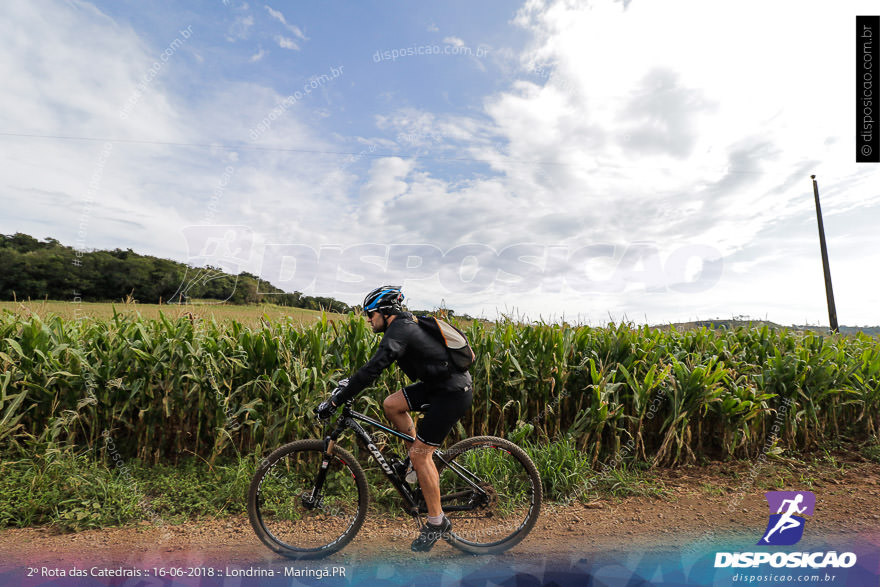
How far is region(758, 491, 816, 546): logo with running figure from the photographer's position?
170 inches

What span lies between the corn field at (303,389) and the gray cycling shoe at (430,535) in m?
1.66

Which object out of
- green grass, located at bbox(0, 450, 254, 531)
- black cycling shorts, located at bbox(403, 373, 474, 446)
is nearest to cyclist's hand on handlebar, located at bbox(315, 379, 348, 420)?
black cycling shorts, located at bbox(403, 373, 474, 446)

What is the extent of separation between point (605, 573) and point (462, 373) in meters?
1.94

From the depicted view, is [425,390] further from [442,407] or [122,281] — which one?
[122,281]

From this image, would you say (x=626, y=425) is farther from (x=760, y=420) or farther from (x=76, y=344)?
(x=76, y=344)

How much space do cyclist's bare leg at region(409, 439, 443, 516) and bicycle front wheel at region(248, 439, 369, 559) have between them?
1.61 ft

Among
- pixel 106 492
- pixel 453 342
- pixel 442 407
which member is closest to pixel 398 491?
pixel 442 407

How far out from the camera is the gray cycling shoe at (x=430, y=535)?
3.56m

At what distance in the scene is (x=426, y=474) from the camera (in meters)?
3.56

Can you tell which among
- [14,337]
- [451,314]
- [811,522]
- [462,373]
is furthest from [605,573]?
[14,337]

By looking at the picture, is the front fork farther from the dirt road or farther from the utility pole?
the utility pole

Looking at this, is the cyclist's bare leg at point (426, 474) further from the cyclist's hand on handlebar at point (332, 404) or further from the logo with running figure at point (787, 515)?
the logo with running figure at point (787, 515)

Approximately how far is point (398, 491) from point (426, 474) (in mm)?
446

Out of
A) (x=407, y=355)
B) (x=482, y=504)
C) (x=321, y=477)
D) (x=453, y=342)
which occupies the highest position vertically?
(x=453, y=342)
